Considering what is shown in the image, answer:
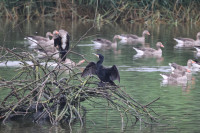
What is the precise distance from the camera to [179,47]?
22.2 m

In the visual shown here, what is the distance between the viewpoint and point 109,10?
32.7m

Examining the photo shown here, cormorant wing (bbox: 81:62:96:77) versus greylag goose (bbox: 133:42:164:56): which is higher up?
cormorant wing (bbox: 81:62:96:77)

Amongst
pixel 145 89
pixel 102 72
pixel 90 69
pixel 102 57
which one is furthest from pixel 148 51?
pixel 90 69

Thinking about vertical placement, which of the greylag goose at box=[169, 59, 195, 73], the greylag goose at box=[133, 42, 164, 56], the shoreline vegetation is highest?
the shoreline vegetation

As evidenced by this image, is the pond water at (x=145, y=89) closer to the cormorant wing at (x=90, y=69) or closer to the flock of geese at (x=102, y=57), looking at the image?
the flock of geese at (x=102, y=57)

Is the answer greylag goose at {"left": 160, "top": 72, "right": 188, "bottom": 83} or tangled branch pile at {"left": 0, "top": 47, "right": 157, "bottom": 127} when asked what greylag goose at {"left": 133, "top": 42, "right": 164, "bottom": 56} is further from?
tangled branch pile at {"left": 0, "top": 47, "right": 157, "bottom": 127}

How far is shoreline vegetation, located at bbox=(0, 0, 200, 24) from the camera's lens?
31.6 meters

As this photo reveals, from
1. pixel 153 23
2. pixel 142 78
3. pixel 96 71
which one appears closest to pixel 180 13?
pixel 153 23

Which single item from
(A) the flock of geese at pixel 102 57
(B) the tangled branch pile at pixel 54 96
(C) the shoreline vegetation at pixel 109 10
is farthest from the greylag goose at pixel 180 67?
(C) the shoreline vegetation at pixel 109 10

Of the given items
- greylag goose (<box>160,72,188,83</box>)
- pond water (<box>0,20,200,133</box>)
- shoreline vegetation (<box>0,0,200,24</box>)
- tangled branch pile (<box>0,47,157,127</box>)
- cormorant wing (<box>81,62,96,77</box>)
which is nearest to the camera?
tangled branch pile (<box>0,47,157,127</box>)

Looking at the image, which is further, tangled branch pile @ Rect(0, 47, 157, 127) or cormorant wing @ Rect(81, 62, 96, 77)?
cormorant wing @ Rect(81, 62, 96, 77)

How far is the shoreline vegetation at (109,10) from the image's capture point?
31594 millimetres

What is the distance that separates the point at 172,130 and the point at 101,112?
5.35ft

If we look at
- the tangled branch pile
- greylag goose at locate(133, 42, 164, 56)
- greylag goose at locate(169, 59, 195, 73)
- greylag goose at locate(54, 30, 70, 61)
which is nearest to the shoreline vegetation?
greylag goose at locate(133, 42, 164, 56)
